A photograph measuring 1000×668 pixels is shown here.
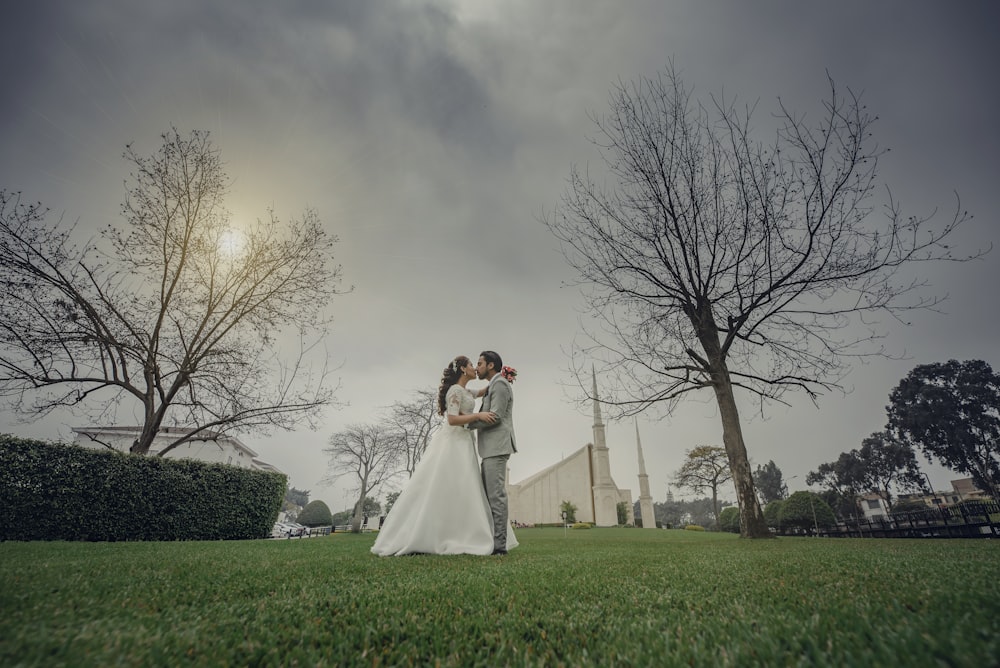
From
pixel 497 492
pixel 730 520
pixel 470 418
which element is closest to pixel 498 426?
pixel 470 418

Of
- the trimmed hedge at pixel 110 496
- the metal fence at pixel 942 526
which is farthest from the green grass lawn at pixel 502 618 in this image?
the metal fence at pixel 942 526

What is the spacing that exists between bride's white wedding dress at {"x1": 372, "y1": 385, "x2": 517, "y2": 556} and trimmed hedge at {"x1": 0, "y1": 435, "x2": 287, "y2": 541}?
8.75 m

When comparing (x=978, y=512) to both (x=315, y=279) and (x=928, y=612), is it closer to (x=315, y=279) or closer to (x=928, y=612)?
(x=928, y=612)

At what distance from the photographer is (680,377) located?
1007 cm

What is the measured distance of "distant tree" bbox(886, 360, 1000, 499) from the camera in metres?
34.7

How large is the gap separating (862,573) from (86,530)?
535 inches

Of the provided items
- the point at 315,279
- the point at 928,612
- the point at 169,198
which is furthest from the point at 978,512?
the point at 169,198

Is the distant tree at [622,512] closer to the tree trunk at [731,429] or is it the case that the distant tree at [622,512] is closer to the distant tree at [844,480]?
the distant tree at [844,480]

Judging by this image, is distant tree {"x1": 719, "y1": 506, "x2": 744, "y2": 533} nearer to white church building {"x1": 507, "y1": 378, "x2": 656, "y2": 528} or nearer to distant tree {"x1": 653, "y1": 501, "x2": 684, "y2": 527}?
white church building {"x1": 507, "y1": 378, "x2": 656, "y2": 528}

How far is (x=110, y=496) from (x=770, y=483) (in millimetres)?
96306

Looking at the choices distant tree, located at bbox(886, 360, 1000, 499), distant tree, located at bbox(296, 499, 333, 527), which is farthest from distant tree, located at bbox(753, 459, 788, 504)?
distant tree, located at bbox(296, 499, 333, 527)

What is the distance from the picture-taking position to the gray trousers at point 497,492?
187 inches

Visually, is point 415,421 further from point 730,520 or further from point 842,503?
point 842,503

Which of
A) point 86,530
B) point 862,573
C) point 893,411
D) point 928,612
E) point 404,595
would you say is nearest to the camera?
point 928,612
